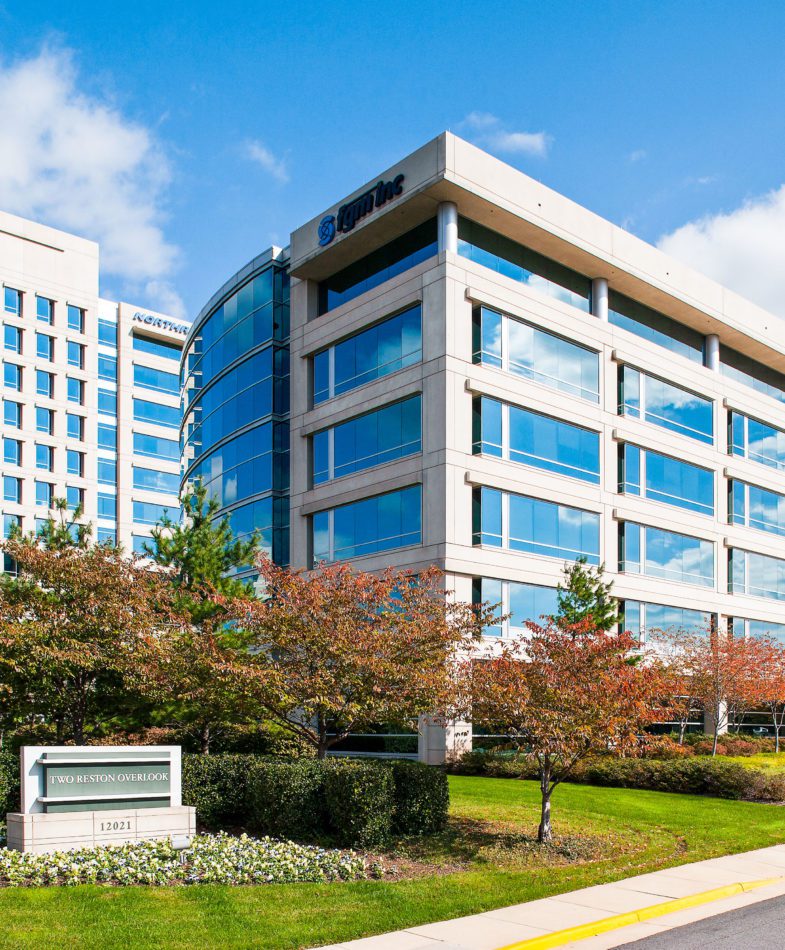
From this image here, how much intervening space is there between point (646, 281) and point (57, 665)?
107 ft

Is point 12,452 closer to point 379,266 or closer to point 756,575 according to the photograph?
point 379,266

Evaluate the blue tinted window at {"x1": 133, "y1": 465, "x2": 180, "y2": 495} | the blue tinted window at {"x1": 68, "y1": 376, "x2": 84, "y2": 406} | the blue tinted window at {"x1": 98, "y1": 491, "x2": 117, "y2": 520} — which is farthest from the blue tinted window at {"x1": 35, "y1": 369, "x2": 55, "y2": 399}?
the blue tinted window at {"x1": 133, "y1": 465, "x2": 180, "y2": 495}

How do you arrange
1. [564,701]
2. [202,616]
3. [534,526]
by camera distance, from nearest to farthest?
[564,701] → [202,616] → [534,526]

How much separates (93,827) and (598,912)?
794 cm

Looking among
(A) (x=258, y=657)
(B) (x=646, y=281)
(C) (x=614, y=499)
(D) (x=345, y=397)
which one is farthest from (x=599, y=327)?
(A) (x=258, y=657)

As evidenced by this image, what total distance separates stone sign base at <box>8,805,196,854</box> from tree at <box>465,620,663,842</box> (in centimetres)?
547

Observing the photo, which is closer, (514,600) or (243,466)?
(514,600)

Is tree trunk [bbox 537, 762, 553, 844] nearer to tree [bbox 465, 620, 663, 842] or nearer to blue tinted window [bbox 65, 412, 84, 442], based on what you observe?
tree [bbox 465, 620, 663, 842]

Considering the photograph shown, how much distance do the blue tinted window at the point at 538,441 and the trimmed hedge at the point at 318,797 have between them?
2034 cm

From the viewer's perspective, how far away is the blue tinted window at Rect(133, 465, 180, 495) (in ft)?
277

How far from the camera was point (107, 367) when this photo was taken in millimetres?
82750

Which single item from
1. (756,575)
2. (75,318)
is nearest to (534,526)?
(756,575)

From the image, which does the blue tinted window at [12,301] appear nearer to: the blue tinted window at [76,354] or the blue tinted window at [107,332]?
the blue tinted window at [76,354]

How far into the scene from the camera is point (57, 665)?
61.8 feet
